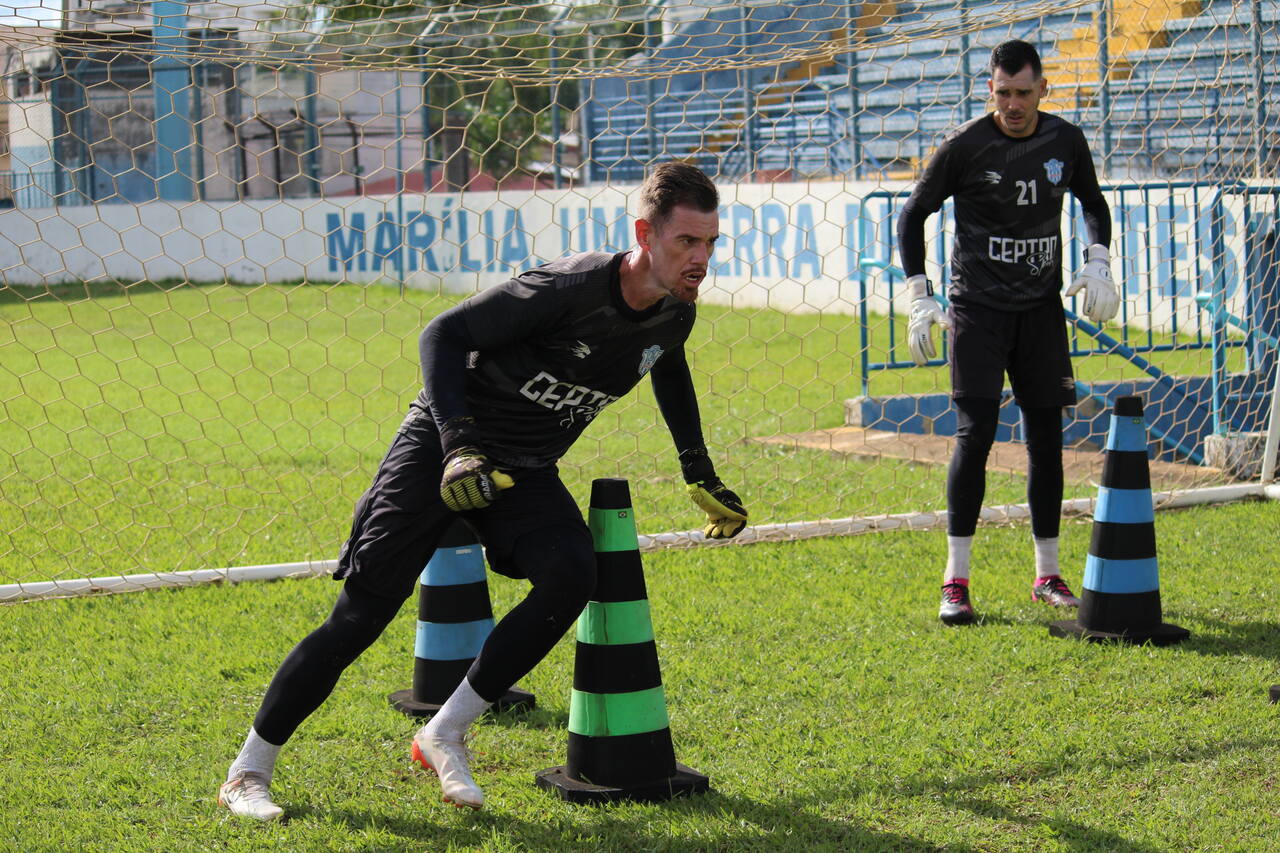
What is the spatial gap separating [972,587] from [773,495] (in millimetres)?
1897

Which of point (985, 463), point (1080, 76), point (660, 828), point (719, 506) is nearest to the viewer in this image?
point (660, 828)

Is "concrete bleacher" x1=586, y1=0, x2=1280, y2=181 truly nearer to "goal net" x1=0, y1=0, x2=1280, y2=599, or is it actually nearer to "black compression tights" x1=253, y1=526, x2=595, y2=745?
"goal net" x1=0, y1=0, x2=1280, y2=599

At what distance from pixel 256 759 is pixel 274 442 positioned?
582cm

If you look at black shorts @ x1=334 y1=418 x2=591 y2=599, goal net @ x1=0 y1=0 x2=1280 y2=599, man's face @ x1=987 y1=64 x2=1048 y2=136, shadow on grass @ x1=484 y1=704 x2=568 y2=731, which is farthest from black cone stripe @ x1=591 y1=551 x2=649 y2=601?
goal net @ x1=0 y1=0 x2=1280 y2=599

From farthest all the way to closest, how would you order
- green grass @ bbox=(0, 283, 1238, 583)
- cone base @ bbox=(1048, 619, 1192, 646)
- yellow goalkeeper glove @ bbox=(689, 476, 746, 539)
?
green grass @ bbox=(0, 283, 1238, 583), cone base @ bbox=(1048, 619, 1192, 646), yellow goalkeeper glove @ bbox=(689, 476, 746, 539)

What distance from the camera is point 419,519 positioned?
10.6 feet

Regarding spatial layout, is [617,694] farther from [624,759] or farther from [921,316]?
[921,316]

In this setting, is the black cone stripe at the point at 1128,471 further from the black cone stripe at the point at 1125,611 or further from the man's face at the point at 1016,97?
the man's face at the point at 1016,97

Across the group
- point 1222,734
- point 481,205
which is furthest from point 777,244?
point 1222,734

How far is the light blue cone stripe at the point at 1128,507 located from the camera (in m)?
4.54

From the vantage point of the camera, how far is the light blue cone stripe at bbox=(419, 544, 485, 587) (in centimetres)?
398

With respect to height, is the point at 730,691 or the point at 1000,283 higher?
the point at 1000,283

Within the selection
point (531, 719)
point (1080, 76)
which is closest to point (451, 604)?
point (531, 719)

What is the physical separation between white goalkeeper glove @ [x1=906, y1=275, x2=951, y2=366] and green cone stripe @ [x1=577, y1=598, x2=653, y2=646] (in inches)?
74.6
